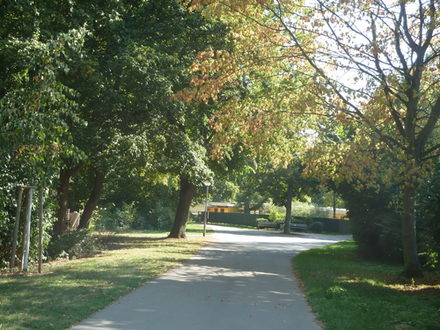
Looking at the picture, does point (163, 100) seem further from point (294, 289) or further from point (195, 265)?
point (294, 289)

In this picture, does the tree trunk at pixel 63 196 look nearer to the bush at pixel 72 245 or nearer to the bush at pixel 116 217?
the bush at pixel 72 245

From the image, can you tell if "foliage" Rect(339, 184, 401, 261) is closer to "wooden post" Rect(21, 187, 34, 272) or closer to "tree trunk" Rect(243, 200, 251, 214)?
"wooden post" Rect(21, 187, 34, 272)

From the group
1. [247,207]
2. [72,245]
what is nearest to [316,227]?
[247,207]

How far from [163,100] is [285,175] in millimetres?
24558

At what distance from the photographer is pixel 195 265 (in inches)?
567

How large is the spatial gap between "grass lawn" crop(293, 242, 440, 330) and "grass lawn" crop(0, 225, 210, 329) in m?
3.77

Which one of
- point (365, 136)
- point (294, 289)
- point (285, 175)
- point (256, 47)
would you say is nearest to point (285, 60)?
point (256, 47)

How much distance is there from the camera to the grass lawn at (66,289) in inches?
269

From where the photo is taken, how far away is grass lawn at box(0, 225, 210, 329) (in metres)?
6.83

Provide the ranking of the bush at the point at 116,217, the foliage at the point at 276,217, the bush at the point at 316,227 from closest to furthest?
the bush at the point at 116,217 < the bush at the point at 316,227 < the foliage at the point at 276,217

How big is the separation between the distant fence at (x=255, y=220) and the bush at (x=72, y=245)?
71.7 ft

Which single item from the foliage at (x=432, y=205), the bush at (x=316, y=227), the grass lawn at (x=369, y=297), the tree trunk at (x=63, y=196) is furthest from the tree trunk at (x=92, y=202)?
the bush at (x=316, y=227)

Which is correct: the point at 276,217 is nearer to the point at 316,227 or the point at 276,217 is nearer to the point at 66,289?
the point at 316,227

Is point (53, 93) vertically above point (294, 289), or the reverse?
point (53, 93)
